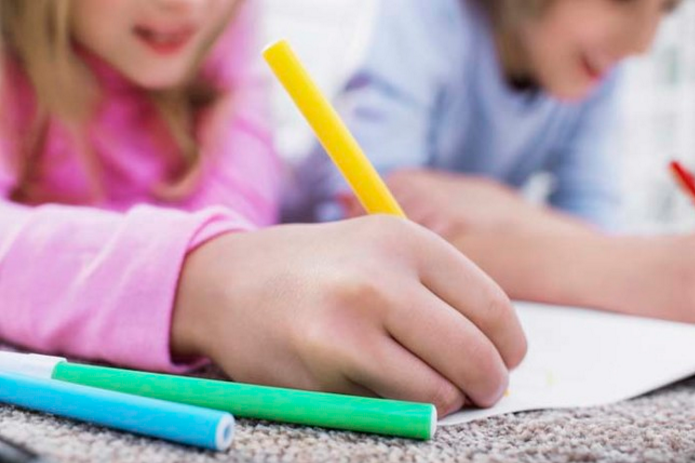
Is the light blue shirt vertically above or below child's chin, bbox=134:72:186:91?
above

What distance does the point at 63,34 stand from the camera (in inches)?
17.3

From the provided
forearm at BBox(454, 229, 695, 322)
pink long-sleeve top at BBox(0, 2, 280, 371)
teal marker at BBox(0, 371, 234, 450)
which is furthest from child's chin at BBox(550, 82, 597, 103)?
teal marker at BBox(0, 371, 234, 450)

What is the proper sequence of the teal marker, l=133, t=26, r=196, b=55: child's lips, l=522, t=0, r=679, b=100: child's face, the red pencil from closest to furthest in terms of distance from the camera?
the teal marker → the red pencil → l=133, t=26, r=196, b=55: child's lips → l=522, t=0, r=679, b=100: child's face

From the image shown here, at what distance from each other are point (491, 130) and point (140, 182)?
0.33 m

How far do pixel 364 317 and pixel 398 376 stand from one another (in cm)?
2

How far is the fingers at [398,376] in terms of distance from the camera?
0.73 ft

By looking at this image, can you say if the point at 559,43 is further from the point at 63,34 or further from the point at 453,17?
the point at 63,34

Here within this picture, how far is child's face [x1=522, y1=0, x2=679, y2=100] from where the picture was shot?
56 cm

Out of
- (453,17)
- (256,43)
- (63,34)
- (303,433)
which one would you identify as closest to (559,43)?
(453,17)

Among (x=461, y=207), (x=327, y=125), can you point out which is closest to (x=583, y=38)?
(x=461, y=207)

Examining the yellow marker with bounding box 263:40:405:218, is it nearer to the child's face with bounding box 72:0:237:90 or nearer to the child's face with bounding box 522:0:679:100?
the child's face with bounding box 72:0:237:90

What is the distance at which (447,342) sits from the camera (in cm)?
23

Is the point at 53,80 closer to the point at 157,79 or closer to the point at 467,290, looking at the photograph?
the point at 157,79

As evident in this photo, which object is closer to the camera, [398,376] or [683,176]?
[398,376]
